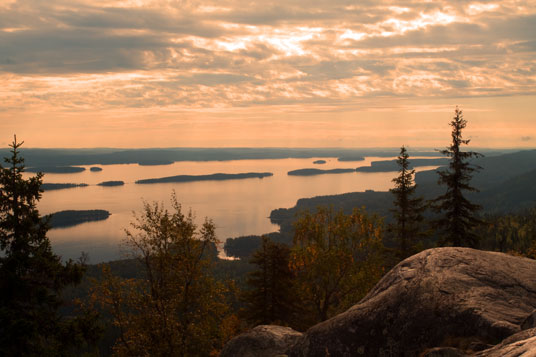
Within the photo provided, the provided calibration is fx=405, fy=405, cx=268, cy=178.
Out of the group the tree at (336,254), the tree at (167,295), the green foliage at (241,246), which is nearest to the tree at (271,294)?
the tree at (336,254)

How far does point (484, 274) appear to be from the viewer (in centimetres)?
1291

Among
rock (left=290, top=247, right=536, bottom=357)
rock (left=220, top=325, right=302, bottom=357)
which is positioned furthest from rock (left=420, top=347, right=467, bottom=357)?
rock (left=220, top=325, right=302, bottom=357)

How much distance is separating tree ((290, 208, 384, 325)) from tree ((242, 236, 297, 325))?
582 centimetres

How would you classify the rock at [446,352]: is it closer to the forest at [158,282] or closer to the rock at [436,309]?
the rock at [436,309]

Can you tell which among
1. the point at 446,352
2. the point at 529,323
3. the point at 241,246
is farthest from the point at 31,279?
the point at 241,246

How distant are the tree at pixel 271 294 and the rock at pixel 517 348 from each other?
91.6 feet

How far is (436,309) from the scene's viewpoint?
37.7ft

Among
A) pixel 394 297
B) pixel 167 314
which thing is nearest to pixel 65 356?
pixel 167 314

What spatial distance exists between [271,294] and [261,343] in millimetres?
18767

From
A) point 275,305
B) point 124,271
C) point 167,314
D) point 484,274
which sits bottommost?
A: point 124,271

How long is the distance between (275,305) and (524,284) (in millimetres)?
26072

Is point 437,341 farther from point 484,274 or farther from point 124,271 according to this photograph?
point 124,271

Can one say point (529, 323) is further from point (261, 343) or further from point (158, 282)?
point (158, 282)

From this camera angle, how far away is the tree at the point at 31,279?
20078 mm
